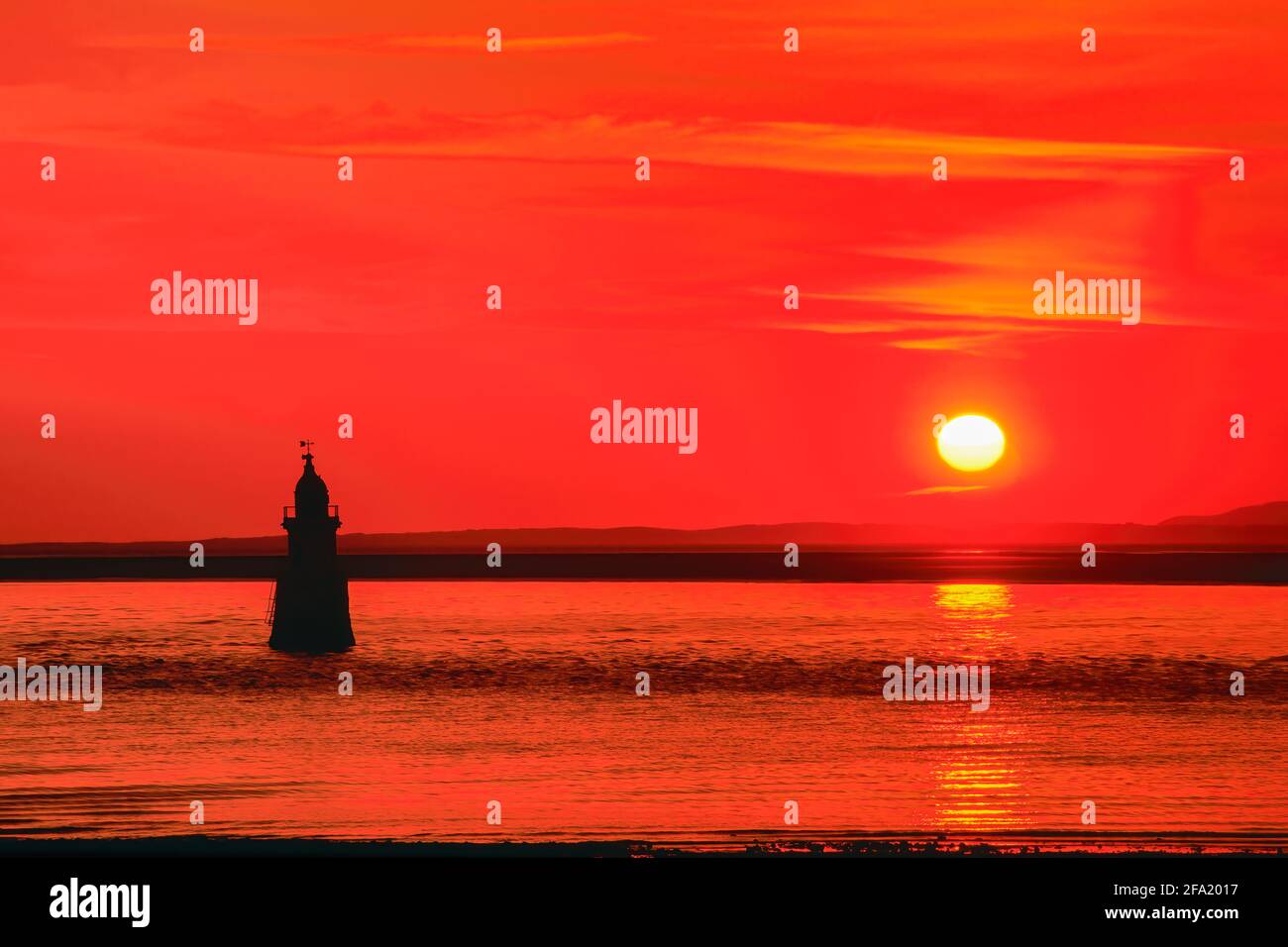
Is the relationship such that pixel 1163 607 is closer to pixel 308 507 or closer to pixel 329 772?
pixel 308 507

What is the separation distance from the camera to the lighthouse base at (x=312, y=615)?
7462cm

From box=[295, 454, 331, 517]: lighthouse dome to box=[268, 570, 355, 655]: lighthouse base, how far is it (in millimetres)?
4760

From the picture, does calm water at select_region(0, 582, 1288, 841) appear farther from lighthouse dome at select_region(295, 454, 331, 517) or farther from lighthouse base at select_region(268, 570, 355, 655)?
lighthouse dome at select_region(295, 454, 331, 517)

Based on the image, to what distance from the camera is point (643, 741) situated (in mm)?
52781

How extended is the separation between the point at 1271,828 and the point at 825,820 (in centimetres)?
997

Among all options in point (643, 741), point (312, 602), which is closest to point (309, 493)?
point (312, 602)

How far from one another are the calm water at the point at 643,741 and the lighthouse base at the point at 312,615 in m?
1.54

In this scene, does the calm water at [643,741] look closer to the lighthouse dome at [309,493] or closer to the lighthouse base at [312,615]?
the lighthouse base at [312,615]

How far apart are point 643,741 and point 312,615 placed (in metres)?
27.6

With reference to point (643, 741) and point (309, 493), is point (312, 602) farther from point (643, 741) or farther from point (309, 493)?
point (643, 741)

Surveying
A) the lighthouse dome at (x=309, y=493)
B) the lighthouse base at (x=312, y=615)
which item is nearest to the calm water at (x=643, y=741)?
the lighthouse base at (x=312, y=615)

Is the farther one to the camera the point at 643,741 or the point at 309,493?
the point at 309,493
